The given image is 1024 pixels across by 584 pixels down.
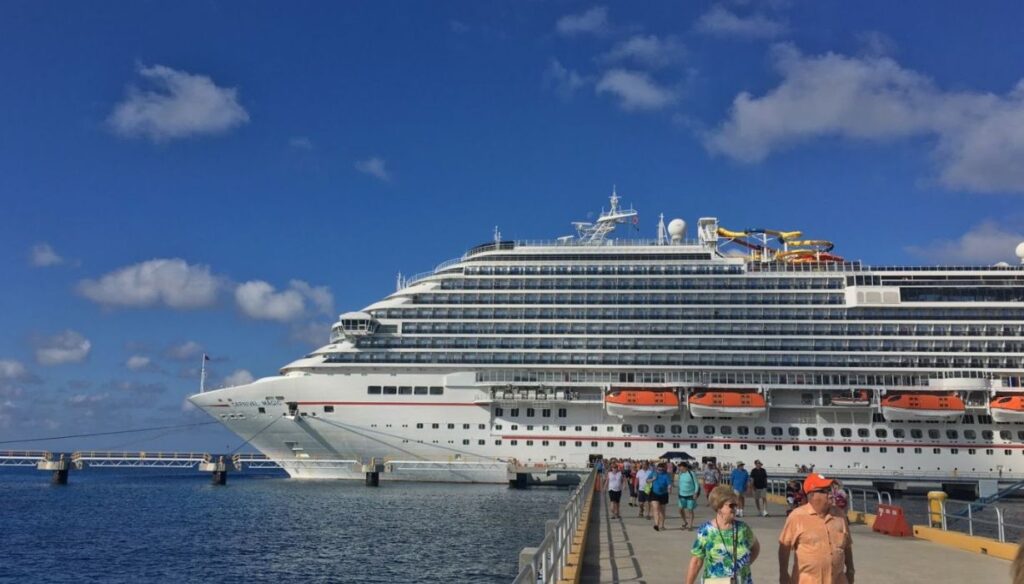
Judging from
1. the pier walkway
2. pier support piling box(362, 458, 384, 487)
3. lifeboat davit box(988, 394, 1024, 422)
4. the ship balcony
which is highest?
the ship balcony

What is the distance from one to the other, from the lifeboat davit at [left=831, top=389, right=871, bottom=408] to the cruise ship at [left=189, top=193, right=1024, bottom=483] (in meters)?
0.13

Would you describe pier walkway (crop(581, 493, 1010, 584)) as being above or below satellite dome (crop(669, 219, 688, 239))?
below

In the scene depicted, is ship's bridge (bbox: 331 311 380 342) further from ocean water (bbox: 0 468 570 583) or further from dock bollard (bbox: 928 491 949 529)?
dock bollard (bbox: 928 491 949 529)

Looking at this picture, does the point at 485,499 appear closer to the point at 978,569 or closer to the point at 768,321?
the point at 768,321

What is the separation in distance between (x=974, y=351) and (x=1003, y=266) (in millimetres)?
7471

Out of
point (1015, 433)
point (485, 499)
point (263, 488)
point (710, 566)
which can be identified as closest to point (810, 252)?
point (1015, 433)

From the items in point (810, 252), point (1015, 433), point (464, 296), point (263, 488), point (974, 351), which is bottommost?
point (263, 488)

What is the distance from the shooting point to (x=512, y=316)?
54062mm

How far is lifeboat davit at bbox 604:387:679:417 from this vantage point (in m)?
48.7

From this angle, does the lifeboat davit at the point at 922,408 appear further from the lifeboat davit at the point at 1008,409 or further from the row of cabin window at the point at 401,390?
the row of cabin window at the point at 401,390

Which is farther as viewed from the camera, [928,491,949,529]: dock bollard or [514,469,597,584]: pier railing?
[928,491,949,529]: dock bollard

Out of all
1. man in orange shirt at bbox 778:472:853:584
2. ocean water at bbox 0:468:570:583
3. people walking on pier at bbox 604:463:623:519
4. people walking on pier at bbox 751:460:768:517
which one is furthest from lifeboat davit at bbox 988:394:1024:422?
man in orange shirt at bbox 778:472:853:584

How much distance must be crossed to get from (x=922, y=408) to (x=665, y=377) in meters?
15.7

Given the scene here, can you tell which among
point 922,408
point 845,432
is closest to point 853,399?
point 845,432
